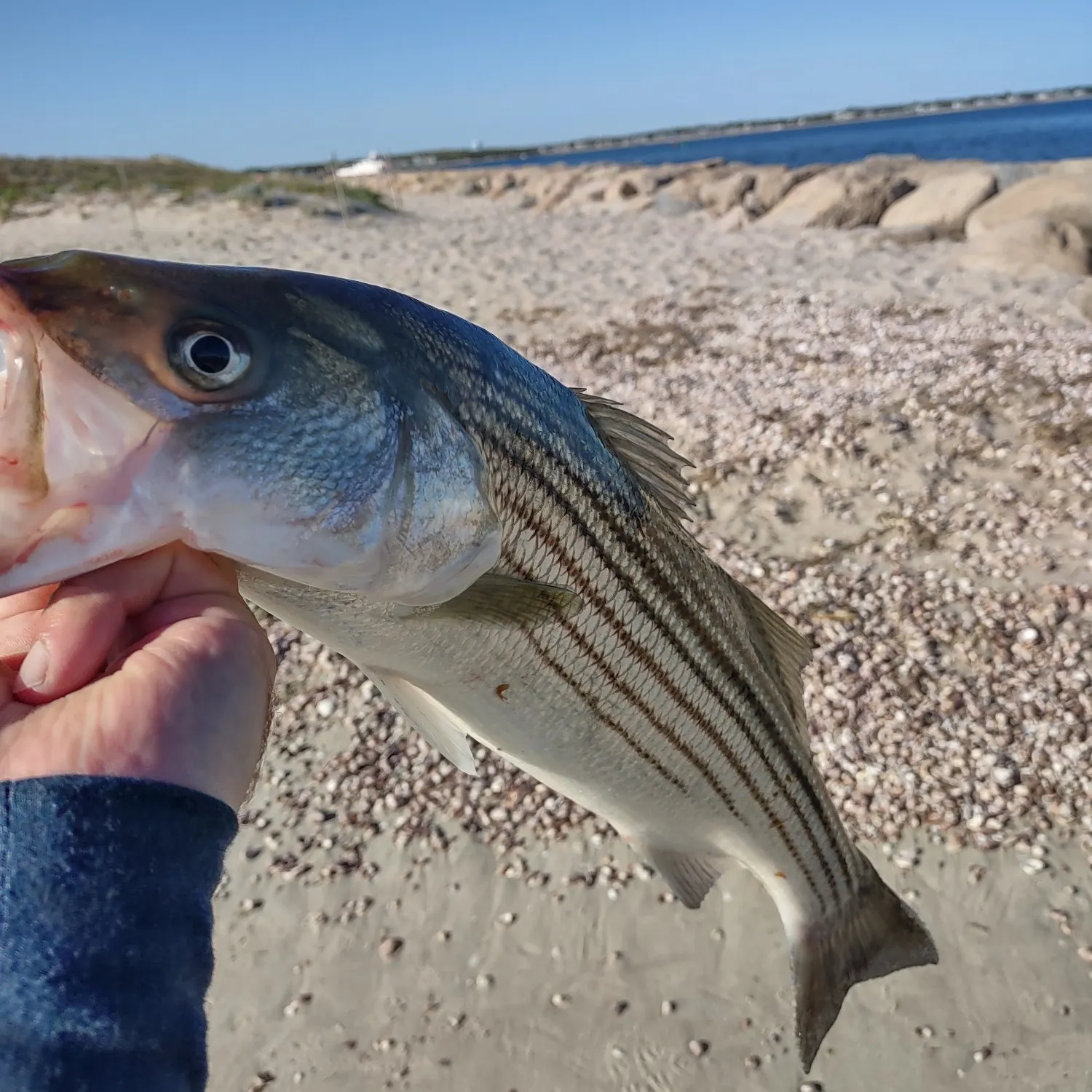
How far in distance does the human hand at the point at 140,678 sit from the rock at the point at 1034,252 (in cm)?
1065

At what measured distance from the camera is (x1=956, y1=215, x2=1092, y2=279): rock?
9.72m

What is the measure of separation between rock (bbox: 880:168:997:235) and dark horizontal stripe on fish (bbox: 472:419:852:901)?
1281cm

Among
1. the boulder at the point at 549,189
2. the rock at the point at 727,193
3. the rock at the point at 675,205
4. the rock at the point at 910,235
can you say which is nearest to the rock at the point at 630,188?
the boulder at the point at 549,189

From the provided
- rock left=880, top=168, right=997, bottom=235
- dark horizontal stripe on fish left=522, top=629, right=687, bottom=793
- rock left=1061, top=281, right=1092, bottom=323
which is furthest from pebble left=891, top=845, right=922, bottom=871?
rock left=880, top=168, right=997, bottom=235

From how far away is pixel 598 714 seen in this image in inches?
75.0

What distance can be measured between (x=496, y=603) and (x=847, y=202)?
15.5 metres

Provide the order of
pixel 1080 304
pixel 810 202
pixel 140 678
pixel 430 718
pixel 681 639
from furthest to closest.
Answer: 1. pixel 810 202
2. pixel 1080 304
3. pixel 681 639
4. pixel 430 718
5. pixel 140 678

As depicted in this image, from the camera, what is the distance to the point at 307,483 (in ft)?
4.38

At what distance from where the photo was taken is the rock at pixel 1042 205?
1123cm

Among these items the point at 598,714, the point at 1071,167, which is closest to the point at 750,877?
the point at 598,714

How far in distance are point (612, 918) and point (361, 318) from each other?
2441 mm

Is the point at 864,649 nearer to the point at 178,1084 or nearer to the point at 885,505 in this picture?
the point at 885,505

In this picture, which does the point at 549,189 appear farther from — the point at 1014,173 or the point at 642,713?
the point at 642,713

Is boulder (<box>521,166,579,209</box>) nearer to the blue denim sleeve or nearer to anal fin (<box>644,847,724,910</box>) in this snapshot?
anal fin (<box>644,847,724,910</box>)
